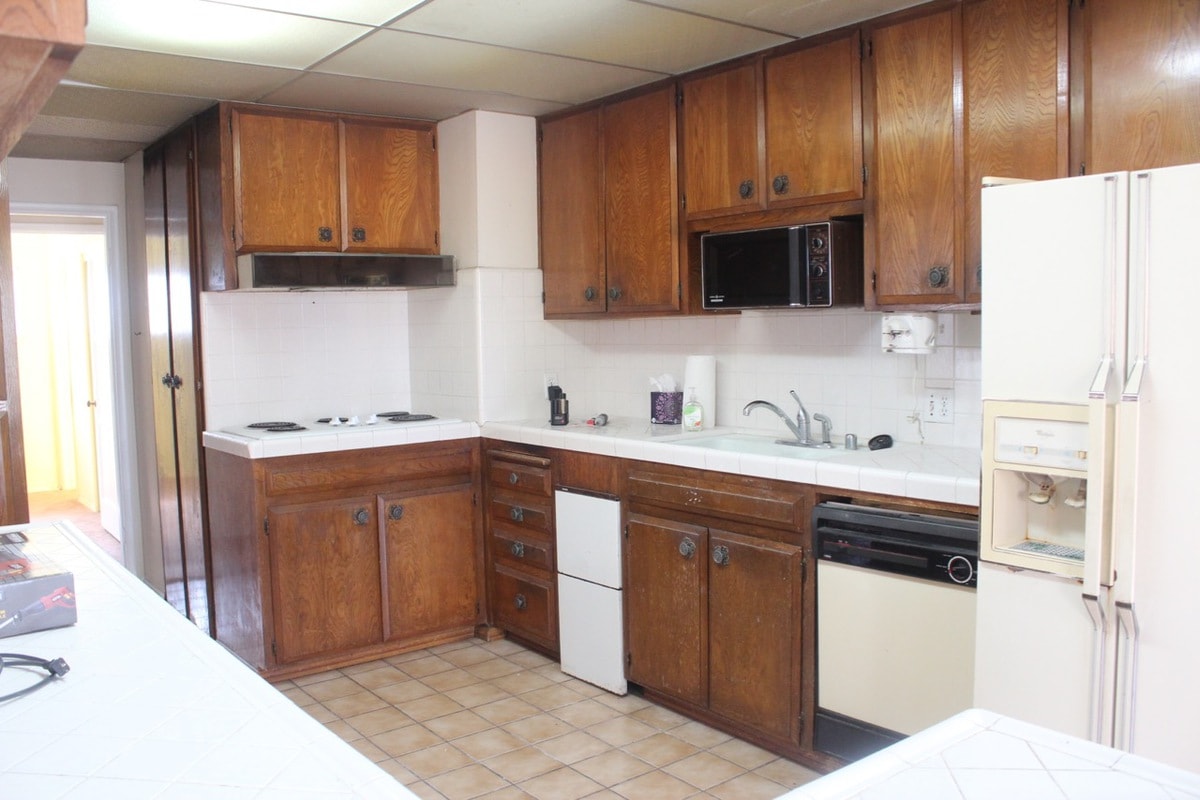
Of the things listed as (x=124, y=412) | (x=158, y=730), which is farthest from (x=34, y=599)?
(x=124, y=412)

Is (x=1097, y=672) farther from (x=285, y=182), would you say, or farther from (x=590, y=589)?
(x=285, y=182)

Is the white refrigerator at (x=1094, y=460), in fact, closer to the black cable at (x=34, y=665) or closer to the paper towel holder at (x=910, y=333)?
the paper towel holder at (x=910, y=333)

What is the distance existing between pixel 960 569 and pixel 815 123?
148 cm

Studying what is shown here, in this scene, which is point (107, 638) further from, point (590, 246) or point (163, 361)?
point (163, 361)

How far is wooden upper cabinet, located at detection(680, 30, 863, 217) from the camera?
121 inches

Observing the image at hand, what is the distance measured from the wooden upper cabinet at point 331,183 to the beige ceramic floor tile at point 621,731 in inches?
86.9

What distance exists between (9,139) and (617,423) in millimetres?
3423

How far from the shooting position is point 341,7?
9.26ft

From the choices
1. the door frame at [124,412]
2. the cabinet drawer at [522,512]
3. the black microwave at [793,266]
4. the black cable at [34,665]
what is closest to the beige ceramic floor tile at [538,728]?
the cabinet drawer at [522,512]

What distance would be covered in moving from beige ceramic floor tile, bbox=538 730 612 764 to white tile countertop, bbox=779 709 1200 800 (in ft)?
6.81

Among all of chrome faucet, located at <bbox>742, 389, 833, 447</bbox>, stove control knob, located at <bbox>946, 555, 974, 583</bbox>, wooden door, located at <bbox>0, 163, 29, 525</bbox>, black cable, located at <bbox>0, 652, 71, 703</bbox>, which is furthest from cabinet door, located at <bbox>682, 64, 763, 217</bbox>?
black cable, located at <bbox>0, 652, 71, 703</bbox>

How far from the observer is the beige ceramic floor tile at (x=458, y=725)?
10.8 ft

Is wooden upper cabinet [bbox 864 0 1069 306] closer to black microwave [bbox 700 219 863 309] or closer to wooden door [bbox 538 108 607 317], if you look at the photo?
black microwave [bbox 700 219 863 309]

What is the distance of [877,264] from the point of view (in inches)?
118
